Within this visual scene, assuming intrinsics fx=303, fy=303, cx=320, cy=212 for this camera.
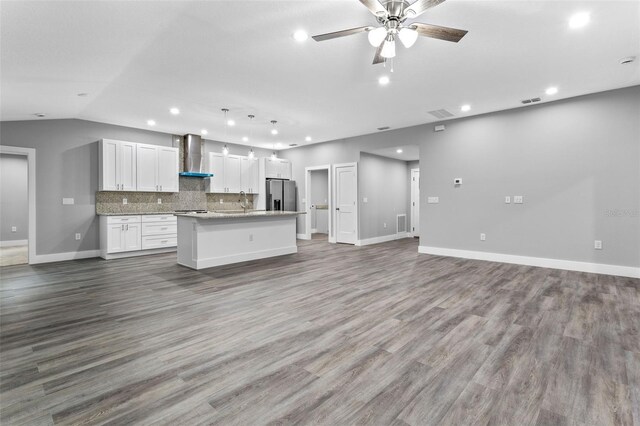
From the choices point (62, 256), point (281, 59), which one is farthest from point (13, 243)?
point (281, 59)

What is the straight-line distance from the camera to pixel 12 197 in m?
8.00

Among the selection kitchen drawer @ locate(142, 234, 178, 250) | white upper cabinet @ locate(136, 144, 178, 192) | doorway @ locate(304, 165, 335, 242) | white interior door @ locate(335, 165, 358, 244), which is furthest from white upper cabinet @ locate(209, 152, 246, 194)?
white interior door @ locate(335, 165, 358, 244)

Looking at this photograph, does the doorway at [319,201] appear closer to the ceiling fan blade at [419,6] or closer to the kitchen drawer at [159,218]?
the kitchen drawer at [159,218]

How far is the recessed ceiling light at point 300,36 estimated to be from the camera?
2.96m

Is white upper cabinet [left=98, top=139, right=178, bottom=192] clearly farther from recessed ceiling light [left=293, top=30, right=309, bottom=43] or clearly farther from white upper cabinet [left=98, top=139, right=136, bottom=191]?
recessed ceiling light [left=293, top=30, right=309, bottom=43]

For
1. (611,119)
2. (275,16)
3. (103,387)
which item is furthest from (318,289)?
(611,119)

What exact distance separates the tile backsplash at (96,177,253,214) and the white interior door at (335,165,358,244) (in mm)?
2700

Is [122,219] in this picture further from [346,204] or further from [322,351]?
[322,351]

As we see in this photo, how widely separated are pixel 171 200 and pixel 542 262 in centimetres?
795

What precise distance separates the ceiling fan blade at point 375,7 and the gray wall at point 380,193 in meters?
5.50

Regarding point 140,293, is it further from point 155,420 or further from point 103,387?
point 155,420

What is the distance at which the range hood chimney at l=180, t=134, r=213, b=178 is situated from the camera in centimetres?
749

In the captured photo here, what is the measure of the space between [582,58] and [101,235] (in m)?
8.48

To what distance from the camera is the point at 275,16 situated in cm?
271
